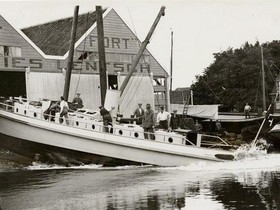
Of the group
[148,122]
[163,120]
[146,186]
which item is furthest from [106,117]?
[146,186]

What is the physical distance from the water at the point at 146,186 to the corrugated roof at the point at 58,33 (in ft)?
43.0

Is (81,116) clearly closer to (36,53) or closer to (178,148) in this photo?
(178,148)

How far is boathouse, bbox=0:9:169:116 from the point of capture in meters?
28.1

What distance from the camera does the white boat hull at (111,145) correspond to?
18.8 meters

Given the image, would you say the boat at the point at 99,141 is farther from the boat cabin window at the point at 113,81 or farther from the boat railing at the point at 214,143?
the boat cabin window at the point at 113,81

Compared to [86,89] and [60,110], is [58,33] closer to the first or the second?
[86,89]

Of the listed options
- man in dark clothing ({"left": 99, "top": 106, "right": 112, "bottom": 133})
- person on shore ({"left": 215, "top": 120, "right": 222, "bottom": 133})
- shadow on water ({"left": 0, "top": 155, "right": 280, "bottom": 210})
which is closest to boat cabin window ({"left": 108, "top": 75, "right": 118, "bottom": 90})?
person on shore ({"left": 215, "top": 120, "right": 222, "bottom": 133})

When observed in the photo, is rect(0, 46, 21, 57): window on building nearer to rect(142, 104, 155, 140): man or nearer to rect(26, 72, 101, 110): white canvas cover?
rect(26, 72, 101, 110): white canvas cover

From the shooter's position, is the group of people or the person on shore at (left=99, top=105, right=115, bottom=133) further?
the group of people

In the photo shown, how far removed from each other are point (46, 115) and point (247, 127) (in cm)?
1519

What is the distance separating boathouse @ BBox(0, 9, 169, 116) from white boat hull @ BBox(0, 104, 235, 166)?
25.0 ft

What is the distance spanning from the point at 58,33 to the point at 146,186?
2133cm

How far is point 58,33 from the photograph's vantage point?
33281 millimetres

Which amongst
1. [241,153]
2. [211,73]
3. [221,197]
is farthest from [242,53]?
[221,197]
